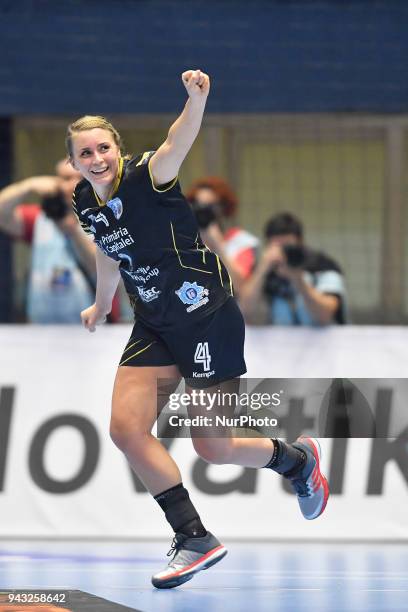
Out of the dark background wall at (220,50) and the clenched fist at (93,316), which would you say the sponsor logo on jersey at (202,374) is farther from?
the dark background wall at (220,50)

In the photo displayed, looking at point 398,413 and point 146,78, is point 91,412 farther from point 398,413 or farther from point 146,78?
point 146,78

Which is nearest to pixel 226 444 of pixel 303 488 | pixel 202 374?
pixel 202 374

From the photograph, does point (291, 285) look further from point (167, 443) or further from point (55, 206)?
point (55, 206)

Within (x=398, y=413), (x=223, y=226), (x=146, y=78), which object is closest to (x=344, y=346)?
(x=398, y=413)

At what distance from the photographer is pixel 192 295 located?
5.00 m

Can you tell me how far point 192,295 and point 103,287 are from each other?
0.55 m

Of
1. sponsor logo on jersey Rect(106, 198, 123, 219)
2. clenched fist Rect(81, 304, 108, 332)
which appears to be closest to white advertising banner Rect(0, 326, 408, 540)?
clenched fist Rect(81, 304, 108, 332)

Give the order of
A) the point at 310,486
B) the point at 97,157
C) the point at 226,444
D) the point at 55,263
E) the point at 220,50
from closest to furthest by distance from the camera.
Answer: the point at 97,157
the point at 226,444
the point at 310,486
the point at 55,263
the point at 220,50

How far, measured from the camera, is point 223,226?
290 inches

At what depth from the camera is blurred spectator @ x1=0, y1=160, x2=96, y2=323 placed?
7215 millimetres

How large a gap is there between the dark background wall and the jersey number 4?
11.7ft

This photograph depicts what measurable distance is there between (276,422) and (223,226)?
1.35 metres

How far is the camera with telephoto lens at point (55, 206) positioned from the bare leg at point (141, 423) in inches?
85.8

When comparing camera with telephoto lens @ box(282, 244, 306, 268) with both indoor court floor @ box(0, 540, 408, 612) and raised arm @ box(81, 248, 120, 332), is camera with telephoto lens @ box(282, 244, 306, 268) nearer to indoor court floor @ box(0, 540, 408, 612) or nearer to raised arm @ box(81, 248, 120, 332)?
indoor court floor @ box(0, 540, 408, 612)
